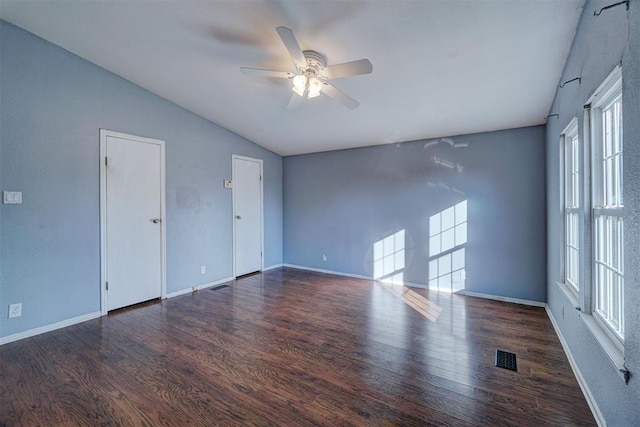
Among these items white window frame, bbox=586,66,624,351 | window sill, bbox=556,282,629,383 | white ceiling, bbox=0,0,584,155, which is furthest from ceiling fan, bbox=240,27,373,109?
window sill, bbox=556,282,629,383

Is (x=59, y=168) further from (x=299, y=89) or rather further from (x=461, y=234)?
(x=461, y=234)

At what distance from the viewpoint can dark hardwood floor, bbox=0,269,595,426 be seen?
1744mm

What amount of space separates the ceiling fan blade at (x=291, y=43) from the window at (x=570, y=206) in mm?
2321

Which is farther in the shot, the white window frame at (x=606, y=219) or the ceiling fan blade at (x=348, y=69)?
the ceiling fan blade at (x=348, y=69)

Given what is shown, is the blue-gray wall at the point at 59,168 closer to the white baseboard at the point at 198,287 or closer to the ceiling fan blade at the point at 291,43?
the white baseboard at the point at 198,287

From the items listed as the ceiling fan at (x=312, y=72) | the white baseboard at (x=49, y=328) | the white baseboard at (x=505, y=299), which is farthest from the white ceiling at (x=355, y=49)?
the white baseboard at (x=49, y=328)

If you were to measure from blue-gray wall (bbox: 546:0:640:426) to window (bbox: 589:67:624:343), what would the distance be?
Result: 0.13m

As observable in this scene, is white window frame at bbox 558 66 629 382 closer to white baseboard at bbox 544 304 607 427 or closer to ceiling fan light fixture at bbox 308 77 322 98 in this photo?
white baseboard at bbox 544 304 607 427

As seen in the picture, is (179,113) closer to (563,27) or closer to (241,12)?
(241,12)

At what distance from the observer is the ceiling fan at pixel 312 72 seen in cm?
205

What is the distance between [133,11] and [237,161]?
8.88 feet

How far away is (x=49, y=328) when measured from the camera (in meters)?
2.90

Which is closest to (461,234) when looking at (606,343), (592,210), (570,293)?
(570,293)

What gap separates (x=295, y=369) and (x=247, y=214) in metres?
3.41
